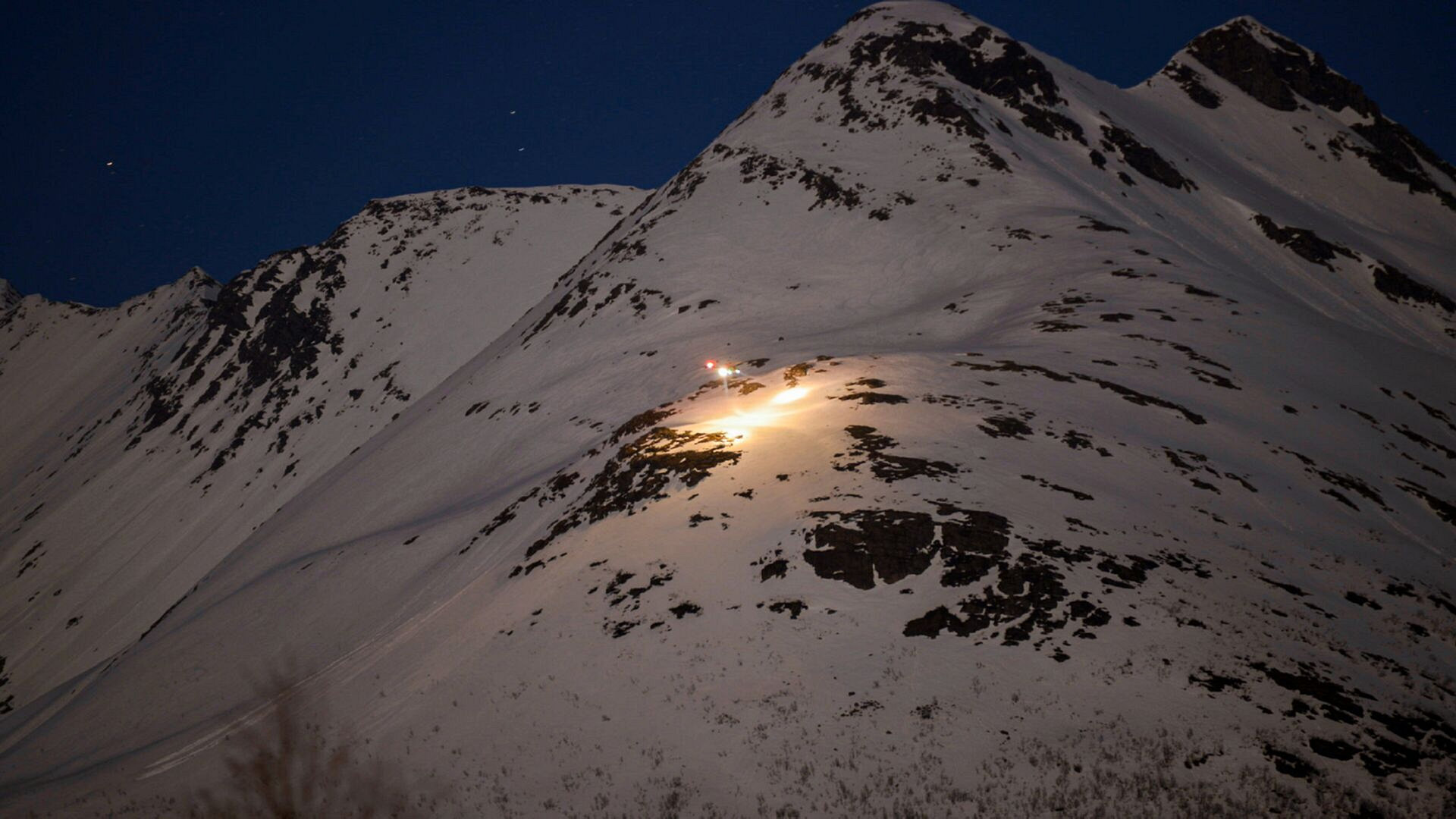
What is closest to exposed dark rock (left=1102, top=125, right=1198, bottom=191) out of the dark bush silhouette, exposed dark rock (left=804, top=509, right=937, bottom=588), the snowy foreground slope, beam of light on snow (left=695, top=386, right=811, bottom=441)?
the snowy foreground slope

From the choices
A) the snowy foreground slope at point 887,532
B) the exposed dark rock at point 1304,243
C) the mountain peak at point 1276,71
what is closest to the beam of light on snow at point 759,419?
the snowy foreground slope at point 887,532

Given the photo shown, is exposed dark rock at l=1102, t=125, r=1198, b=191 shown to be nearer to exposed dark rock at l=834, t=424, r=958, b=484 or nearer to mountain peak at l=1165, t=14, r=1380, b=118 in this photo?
mountain peak at l=1165, t=14, r=1380, b=118

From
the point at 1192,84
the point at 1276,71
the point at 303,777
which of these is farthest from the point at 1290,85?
the point at 303,777

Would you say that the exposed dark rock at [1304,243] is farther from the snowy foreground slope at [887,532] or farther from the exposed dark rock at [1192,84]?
the exposed dark rock at [1192,84]

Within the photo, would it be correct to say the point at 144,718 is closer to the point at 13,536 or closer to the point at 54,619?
the point at 54,619

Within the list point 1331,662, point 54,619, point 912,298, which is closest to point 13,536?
point 54,619

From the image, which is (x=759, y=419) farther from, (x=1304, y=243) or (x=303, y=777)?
(x=1304, y=243)

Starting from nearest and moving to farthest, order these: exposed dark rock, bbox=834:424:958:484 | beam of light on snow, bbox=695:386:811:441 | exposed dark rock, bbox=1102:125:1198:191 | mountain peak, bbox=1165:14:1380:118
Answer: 1. exposed dark rock, bbox=834:424:958:484
2. beam of light on snow, bbox=695:386:811:441
3. exposed dark rock, bbox=1102:125:1198:191
4. mountain peak, bbox=1165:14:1380:118

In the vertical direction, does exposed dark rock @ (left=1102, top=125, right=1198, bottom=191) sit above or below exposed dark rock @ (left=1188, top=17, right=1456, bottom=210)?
below

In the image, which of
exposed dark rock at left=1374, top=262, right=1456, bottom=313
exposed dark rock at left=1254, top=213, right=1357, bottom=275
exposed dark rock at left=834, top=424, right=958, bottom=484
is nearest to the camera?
exposed dark rock at left=834, top=424, right=958, bottom=484
